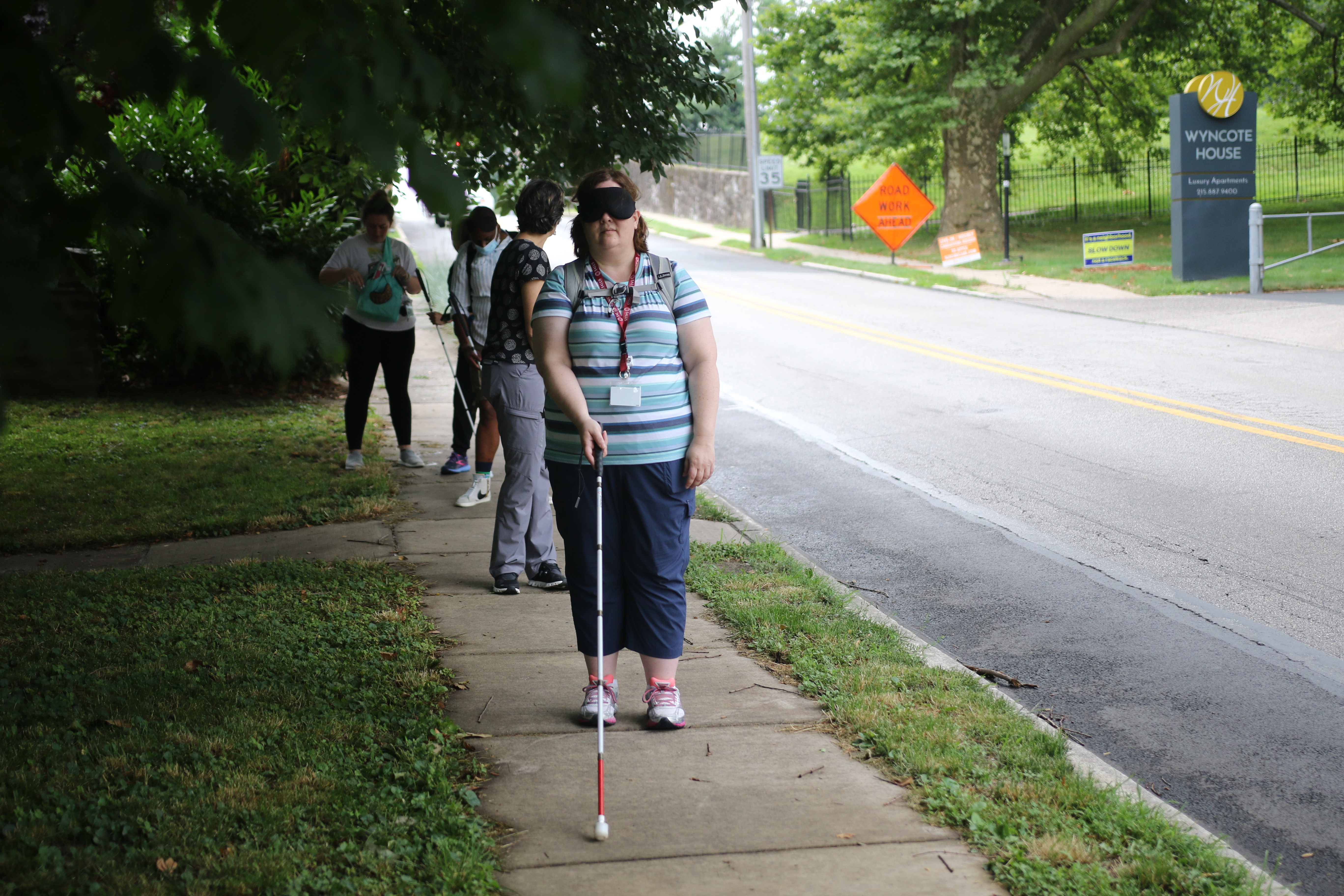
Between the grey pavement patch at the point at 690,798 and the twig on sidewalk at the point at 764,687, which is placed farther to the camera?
the twig on sidewalk at the point at 764,687

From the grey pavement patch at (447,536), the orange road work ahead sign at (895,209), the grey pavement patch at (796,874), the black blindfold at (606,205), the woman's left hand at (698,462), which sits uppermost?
the orange road work ahead sign at (895,209)

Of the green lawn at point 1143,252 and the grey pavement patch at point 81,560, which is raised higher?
the green lawn at point 1143,252

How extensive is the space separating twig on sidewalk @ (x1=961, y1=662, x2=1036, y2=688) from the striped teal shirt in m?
1.81

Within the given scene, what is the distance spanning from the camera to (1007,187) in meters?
28.2

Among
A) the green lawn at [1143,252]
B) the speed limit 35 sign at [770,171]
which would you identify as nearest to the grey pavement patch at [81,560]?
the green lawn at [1143,252]

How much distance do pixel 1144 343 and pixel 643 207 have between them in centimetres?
5126

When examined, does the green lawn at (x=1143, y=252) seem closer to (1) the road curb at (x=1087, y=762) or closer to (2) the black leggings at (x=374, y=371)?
(2) the black leggings at (x=374, y=371)

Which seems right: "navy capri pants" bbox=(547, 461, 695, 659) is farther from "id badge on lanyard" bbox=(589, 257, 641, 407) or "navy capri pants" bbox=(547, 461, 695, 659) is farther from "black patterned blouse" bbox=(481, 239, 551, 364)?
"black patterned blouse" bbox=(481, 239, 551, 364)

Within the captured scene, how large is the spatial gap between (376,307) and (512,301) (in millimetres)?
2814

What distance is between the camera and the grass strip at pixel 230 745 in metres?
3.36

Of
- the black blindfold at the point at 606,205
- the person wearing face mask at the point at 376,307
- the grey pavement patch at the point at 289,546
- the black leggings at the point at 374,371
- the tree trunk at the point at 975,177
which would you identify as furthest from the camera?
the tree trunk at the point at 975,177

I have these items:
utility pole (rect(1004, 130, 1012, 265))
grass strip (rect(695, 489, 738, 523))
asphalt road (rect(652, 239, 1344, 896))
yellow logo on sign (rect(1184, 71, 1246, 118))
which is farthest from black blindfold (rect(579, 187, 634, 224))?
utility pole (rect(1004, 130, 1012, 265))

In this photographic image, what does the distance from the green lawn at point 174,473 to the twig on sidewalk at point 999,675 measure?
434cm

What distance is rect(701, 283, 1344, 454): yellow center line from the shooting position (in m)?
9.80
